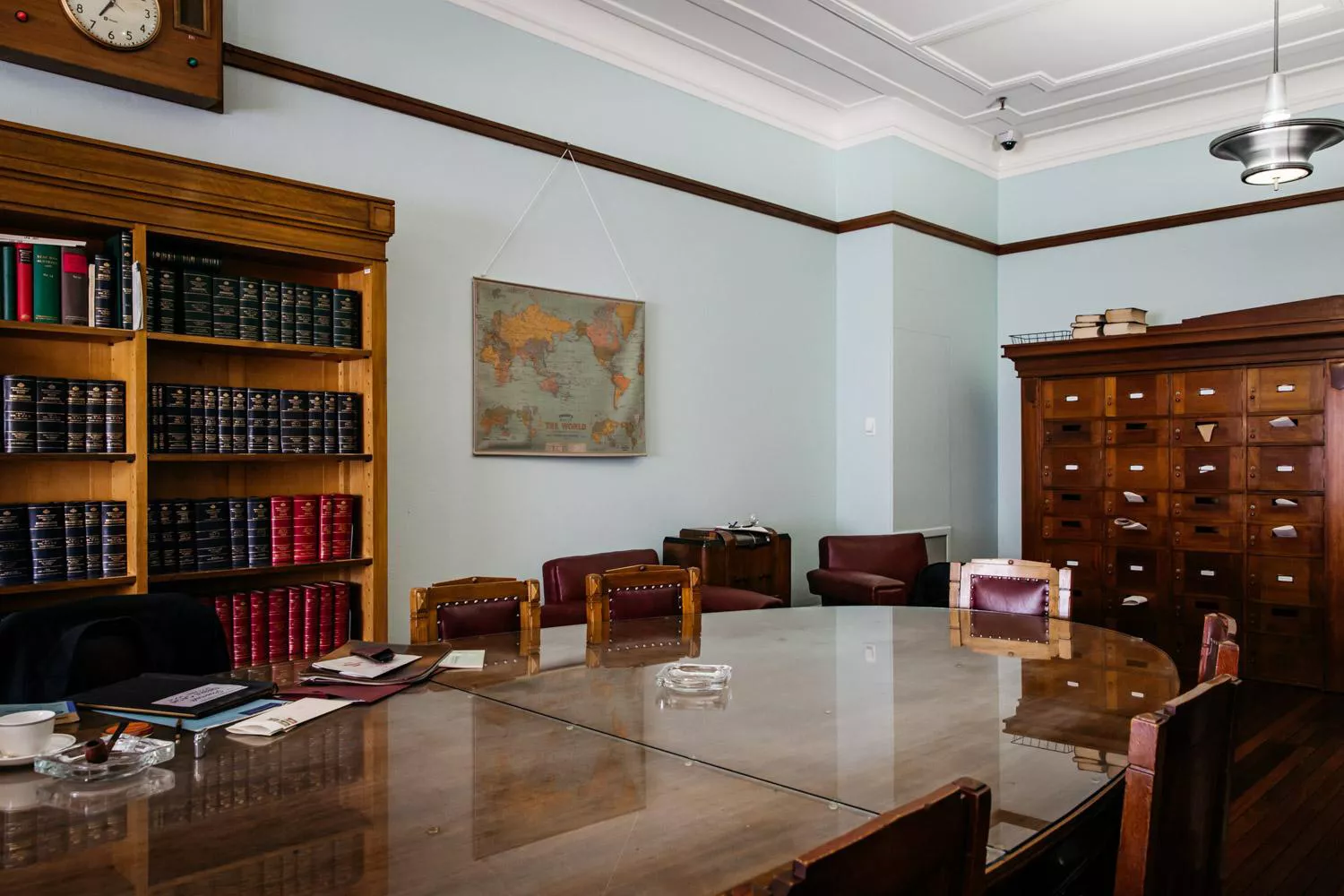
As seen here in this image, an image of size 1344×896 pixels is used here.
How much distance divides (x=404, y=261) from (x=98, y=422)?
1499 millimetres

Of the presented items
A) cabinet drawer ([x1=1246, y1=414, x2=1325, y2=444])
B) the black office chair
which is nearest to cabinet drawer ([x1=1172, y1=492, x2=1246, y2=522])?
cabinet drawer ([x1=1246, y1=414, x2=1325, y2=444])

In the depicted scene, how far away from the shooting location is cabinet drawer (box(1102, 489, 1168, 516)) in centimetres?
558

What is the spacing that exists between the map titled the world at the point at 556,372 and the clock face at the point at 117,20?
1580mm

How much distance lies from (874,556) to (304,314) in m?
3.46

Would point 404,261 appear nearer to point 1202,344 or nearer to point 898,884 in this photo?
point 898,884

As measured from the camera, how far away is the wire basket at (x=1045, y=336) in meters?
6.64

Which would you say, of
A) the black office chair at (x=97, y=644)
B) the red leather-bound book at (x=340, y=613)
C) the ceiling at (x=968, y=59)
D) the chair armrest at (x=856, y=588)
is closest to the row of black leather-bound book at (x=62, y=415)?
the black office chair at (x=97, y=644)

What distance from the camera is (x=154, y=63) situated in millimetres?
3162

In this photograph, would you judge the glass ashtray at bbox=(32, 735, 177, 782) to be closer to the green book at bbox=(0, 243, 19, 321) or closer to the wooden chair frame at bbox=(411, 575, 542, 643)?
the wooden chair frame at bbox=(411, 575, 542, 643)

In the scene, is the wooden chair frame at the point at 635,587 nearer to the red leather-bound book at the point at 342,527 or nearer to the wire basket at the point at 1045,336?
the red leather-bound book at the point at 342,527

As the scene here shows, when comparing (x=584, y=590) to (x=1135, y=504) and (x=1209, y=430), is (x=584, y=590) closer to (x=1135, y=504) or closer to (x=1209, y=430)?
(x=1135, y=504)

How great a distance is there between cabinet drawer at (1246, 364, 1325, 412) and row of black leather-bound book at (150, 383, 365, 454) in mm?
4772

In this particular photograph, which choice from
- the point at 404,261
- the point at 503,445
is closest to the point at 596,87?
the point at 404,261

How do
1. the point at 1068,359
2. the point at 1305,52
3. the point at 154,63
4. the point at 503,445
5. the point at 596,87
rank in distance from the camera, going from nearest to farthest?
the point at 154,63, the point at 503,445, the point at 596,87, the point at 1305,52, the point at 1068,359
